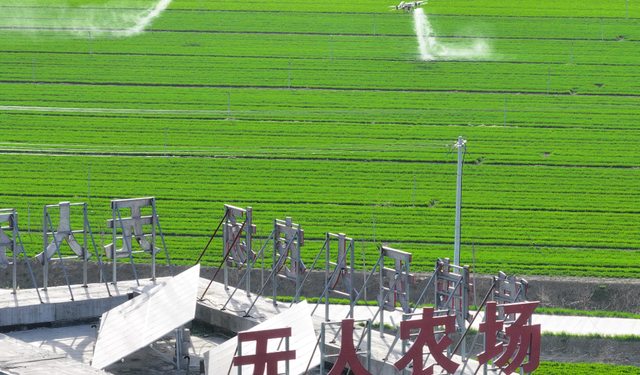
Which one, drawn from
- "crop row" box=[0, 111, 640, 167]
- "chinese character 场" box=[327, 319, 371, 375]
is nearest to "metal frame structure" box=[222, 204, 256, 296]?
"chinese character 场" box=[327, 319, 371, 375]

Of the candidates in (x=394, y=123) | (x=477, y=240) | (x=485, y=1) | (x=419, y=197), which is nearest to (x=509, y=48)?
(x=485, y=1)

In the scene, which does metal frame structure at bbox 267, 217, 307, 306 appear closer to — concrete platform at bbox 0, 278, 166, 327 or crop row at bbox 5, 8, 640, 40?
concrete platform at bbox 0, 278, 166, 327

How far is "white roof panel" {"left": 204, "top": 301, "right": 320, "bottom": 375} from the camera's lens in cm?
2047

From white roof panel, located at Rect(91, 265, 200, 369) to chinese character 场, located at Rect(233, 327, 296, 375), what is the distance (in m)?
2.44

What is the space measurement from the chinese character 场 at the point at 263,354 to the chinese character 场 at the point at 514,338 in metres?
4.48

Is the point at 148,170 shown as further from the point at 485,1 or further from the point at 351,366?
the point at 485,1

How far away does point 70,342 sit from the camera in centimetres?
2661

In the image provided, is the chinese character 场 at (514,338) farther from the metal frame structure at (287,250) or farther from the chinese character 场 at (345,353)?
the metal frame structure at (287,250)

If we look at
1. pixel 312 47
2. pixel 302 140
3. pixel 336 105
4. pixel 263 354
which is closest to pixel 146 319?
pixel 263 354

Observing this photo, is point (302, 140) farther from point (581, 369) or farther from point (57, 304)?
point (57, 304)

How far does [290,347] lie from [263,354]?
1.70 metres

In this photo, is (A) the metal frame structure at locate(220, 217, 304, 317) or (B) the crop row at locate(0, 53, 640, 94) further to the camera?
(B) the crop row at locate(0, 53, 640, 94)

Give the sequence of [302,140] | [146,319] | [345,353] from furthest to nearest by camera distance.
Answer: [302,140] → [146,319] → [345,353]

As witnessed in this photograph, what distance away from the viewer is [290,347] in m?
21.3
